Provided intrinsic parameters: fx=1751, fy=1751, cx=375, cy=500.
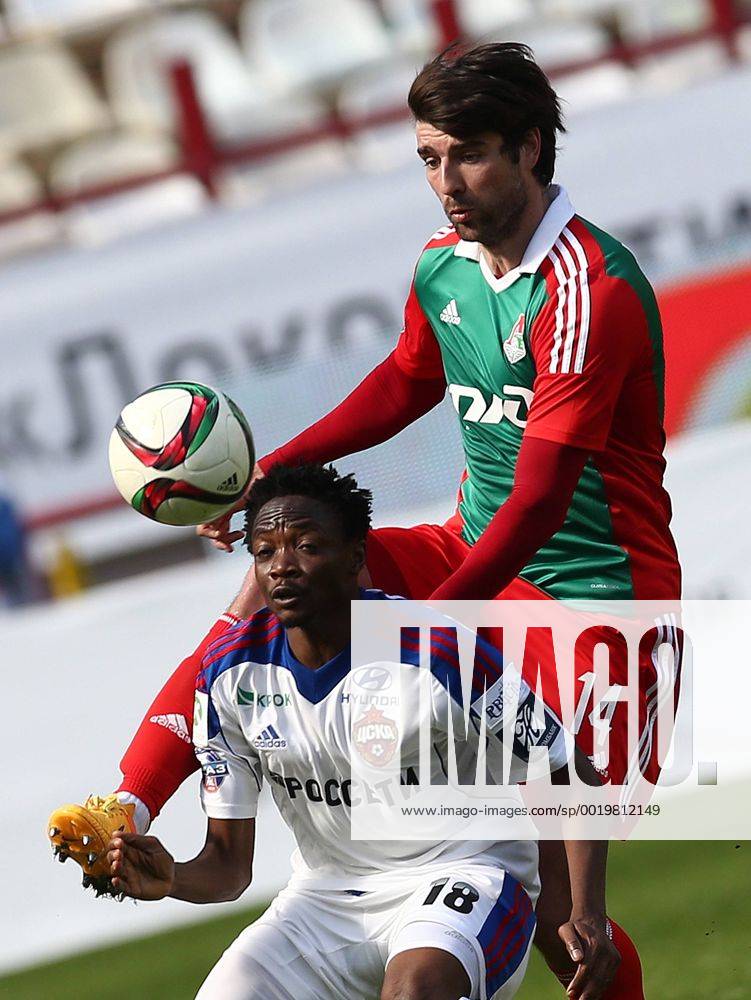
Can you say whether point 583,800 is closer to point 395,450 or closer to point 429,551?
point 429,551

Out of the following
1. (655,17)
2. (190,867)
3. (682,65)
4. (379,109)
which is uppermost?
(655,17)

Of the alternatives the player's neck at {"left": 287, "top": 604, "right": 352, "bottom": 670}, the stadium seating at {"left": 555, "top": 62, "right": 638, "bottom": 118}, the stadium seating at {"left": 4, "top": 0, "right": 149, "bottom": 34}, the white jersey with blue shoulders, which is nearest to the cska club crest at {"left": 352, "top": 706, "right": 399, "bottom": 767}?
the white jersey with blue shoulders

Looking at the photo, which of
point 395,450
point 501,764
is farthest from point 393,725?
point 395,450

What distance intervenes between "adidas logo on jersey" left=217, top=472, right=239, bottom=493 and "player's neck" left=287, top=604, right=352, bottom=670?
59cm

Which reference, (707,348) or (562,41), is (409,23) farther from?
(707,348)

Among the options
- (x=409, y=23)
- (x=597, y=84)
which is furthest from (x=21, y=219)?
(x=597, y=84)

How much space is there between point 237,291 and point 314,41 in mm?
3069

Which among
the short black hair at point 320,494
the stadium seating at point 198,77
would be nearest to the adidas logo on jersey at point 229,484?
the short black hair at point 320,494

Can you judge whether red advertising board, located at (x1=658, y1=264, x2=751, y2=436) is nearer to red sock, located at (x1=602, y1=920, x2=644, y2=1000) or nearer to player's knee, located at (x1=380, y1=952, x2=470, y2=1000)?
red sock, located at (x1=602, y1=920, x2=644, y2=1000)

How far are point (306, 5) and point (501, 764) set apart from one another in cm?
1019

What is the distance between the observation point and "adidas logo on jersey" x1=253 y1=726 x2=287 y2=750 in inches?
149

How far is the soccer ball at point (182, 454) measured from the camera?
14.0 feet

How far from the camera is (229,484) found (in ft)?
Answer: 14.0

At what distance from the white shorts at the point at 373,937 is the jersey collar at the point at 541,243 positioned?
135 centimetres
